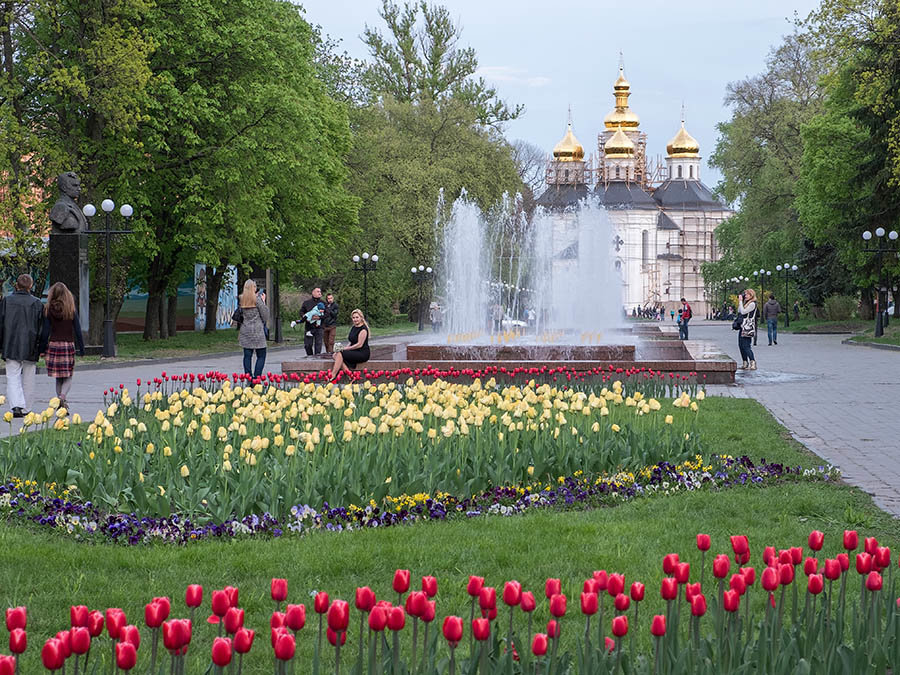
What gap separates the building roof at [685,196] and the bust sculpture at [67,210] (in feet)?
373

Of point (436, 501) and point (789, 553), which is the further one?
point (436, 501)

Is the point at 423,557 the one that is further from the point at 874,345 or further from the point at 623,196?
the point at 623,196

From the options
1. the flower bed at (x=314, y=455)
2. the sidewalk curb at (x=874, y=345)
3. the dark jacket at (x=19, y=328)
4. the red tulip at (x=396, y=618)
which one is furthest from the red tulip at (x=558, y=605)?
the sidewalk curb at (x=874, y=345)

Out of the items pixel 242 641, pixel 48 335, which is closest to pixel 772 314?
pixel 48 335

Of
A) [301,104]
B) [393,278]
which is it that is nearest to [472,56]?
[393,278]

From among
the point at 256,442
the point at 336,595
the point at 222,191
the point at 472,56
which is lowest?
the point at 336,595

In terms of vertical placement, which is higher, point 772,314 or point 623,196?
point 623,196

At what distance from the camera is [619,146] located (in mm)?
130375

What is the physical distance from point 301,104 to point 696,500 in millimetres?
28408

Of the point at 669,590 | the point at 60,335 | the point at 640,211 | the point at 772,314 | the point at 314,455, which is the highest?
the point at 640,211

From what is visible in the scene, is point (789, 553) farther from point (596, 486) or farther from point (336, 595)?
point (596, 486)

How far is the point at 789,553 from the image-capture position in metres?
3.71

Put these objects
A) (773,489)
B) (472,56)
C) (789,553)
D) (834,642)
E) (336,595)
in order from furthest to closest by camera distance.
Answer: (472,56), (773,489), (336,595), (789,553), (834,642)

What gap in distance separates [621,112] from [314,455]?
431 ft
